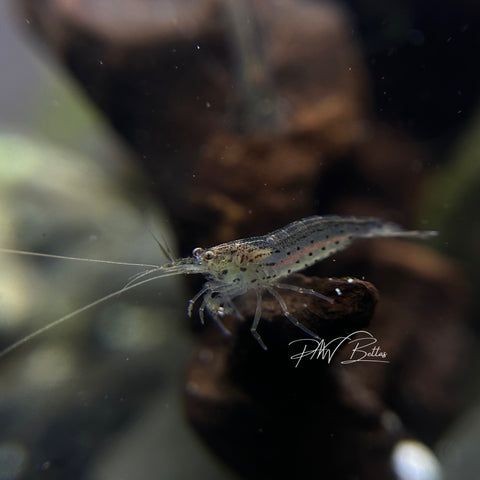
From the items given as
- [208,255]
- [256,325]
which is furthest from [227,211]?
[256,325]

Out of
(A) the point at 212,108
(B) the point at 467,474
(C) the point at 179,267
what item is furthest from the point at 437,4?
(B) the point at 467,474

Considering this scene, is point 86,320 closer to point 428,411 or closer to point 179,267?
point 179,267

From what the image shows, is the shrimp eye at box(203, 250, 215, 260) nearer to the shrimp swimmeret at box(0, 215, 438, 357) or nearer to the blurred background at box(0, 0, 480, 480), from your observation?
the shrimp swimmeret at box(0, 215, 438, 357)

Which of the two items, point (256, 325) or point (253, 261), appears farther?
point (253, 261)

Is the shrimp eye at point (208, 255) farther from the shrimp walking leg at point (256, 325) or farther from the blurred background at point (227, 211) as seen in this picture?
the shrimp walking leg at point (256, 325)

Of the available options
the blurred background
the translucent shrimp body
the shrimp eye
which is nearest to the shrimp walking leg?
the translucent shrimp body

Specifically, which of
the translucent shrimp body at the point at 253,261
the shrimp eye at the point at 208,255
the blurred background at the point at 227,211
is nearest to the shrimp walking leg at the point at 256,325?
the translucent shrimp body at the point at 253,261

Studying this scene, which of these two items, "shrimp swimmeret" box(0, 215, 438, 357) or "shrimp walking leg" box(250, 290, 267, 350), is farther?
"shrimp swimmeret" box(0, 215, 438, 357)

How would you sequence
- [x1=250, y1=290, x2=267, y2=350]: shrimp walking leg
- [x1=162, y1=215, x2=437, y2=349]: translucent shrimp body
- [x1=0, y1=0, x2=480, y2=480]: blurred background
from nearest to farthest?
1. [x1=250, y1=290, x2=267, y2=350]: shrimp walking leg
2. [x1=162, y1=215, x2=437, y2=349]: translucent shrimp body
3. [x1=0, y1=0, x2=480, y2=480]: blurred background

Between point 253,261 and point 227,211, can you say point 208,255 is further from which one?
point 227,211
